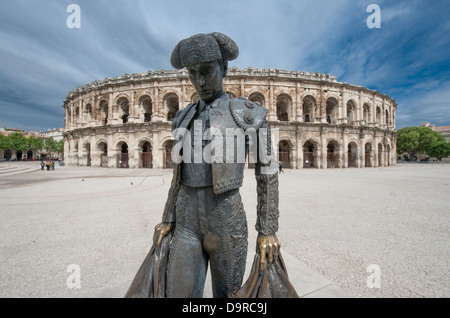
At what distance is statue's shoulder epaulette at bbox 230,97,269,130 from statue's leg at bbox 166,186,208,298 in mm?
575

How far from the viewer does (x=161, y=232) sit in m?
1.27

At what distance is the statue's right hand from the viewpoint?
1.24 metres

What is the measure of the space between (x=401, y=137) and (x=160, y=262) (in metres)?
55.0

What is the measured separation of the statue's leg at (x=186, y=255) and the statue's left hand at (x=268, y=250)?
407 millimetres

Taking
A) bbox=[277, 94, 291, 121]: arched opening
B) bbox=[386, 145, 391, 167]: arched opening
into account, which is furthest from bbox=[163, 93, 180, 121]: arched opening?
bbox=[386, 145, 391, 167]: arched opening

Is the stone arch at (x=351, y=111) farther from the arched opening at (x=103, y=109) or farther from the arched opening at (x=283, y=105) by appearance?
the arched opening at (x=103, y=109)

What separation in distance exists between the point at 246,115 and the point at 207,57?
452 mm

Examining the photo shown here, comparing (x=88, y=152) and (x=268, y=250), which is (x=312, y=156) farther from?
(x=88, y=152)

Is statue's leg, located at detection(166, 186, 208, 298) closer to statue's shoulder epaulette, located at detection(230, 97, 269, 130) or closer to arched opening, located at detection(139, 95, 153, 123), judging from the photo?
statue's shoulder epaulette, located at detection(230, 97, 269, 130)

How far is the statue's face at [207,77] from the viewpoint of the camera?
1229 millimetres

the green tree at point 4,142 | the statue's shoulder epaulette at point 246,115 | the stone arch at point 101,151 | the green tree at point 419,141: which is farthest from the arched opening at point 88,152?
the green tree at point 419,141
